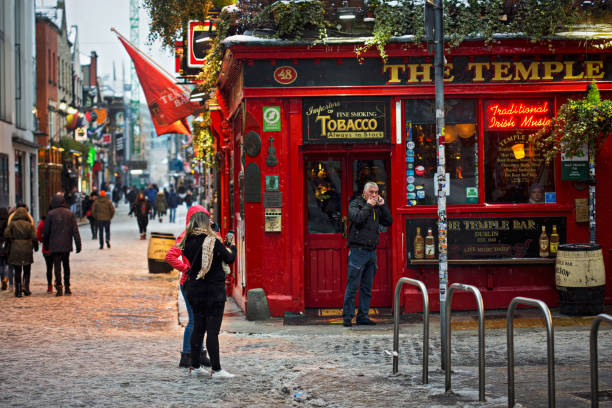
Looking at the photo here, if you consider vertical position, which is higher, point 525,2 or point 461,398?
point 525,2

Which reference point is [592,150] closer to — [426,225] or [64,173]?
[426,225]

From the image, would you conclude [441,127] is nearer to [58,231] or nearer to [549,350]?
[549,350]

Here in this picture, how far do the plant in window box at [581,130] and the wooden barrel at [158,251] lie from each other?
10249 mm

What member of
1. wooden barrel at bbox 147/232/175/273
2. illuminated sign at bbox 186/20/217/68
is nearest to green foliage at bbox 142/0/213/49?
illuminated sign at bbox 186/20/217/68

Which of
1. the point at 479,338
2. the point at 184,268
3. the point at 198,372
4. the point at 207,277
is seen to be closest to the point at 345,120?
the point at 184,268

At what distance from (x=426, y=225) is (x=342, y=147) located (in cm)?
170

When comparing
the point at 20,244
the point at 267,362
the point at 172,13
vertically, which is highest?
the point at 172,13

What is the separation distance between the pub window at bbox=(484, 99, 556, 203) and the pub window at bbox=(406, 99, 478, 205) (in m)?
0.24

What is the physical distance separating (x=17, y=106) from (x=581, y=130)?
114ft

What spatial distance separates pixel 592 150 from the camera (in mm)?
12719

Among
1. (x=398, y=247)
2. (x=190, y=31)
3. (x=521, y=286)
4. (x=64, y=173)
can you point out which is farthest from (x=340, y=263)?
(x=64, y=173)

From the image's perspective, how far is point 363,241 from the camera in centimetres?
1178

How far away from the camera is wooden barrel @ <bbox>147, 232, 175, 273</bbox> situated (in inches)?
801

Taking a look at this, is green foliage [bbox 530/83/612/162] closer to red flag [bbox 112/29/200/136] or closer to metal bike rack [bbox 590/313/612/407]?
metal bike rack [bbox 590/313/612/407]
